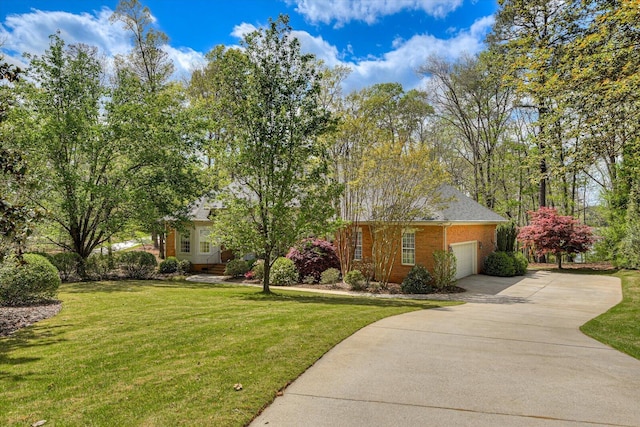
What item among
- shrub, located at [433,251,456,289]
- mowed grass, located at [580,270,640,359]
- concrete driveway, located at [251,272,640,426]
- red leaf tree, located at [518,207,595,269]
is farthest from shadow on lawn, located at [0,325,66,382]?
red leaf tree, located at [518,207,595,269]

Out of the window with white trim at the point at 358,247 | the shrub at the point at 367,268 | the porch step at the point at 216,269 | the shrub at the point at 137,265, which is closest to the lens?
the shrub at the point at 367,268

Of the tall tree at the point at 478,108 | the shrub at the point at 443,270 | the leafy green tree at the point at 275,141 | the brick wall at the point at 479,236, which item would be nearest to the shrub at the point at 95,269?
the leafy green tree at the point at 275,141

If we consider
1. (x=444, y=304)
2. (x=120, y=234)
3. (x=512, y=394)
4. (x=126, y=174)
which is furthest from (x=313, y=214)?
(x=120, y=234)

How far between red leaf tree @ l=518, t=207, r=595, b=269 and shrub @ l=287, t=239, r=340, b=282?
12337 mm

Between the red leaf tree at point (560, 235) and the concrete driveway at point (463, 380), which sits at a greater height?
the red leaf tree at point (560, 235)

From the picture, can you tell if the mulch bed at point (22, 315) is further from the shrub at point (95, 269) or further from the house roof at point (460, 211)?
the house roof at point (460, 211)

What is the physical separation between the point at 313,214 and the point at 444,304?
5.10m

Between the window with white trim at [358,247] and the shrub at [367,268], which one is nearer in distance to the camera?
the shrub at [367,268]

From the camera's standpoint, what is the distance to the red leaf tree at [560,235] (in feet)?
69.8

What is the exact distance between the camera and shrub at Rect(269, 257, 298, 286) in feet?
57.6

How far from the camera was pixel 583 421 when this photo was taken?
3977mm

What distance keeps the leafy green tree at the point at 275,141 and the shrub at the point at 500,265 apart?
11835 mm

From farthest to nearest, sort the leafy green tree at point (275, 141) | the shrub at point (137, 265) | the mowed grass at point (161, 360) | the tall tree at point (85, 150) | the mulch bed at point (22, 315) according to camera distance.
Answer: the shrub at point (137, 265) → the tall tree at point (85, 150) → the leafy green tree at point (275, 141) → the mulch bed at point (22, 315) → the mowed grass at point (161, 360)

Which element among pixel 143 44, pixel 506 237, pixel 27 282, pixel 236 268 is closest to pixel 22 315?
pixel 27 282
